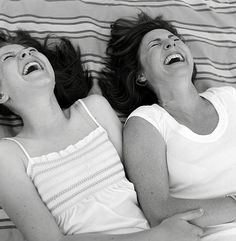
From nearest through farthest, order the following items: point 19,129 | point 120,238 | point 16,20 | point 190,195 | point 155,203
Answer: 1. point 120,238
2. point 155,203
3. point 190,195
4. point 19,129
5. point 16,20

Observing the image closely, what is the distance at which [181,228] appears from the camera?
4.81 ft

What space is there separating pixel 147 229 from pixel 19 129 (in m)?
0.57

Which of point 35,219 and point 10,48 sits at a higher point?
point 10,48

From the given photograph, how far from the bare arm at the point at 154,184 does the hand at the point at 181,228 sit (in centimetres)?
4

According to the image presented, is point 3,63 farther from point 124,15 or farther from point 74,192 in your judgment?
point 124,15

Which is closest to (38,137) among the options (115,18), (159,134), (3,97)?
(3,97)

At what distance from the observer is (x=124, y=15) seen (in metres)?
2.02

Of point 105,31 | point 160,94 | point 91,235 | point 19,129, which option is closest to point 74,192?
Answer: point 91,235

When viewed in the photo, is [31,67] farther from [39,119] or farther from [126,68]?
[126,68]

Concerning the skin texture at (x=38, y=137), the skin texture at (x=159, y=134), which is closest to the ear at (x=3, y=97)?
the skin texture at (x=38, y=137)

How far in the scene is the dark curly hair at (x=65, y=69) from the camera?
1.82 m

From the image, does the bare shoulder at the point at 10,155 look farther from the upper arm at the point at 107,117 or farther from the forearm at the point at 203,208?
the forearm at the point at 203,208

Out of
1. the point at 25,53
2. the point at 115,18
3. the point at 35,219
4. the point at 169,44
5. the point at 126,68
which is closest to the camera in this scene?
the point at 35,219

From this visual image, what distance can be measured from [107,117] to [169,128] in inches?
7.9
